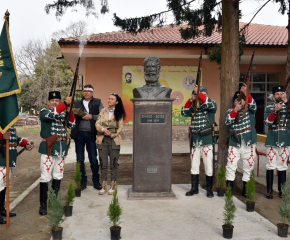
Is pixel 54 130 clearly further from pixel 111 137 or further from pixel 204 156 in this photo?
pixel 204 156

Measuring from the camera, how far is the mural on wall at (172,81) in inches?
554

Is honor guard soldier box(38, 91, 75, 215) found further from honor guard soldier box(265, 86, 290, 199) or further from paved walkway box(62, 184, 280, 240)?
honor guard soldier box(265, 86, 290, 199)

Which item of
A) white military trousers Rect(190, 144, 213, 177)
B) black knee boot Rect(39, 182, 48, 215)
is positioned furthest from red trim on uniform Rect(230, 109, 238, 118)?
black knee boot Rect(39, 182, 48, 215)

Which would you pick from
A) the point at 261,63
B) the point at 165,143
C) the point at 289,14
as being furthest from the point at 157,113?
the point at 261,63

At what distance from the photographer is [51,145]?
4281 mm

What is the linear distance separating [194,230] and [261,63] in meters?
13.5

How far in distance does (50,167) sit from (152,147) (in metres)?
1.67

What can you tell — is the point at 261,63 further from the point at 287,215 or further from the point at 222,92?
the point at 287,215

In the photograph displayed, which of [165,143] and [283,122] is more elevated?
[283,122]

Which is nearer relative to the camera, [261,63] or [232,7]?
[232,7]

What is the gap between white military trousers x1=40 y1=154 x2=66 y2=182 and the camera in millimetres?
4320

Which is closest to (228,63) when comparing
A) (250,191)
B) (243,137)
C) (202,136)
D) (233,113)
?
(233,113)

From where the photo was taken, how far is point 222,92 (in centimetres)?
596

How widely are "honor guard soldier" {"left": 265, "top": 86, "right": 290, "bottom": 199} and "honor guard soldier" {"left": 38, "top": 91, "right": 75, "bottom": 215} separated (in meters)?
3.52
